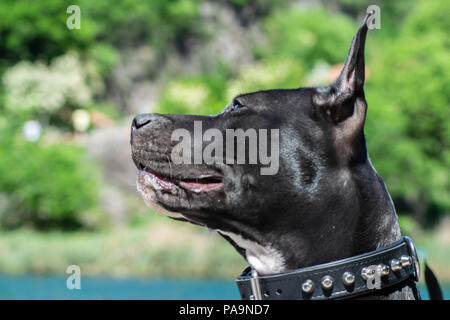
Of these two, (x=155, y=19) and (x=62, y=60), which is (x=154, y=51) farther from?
(x=62, y=60)

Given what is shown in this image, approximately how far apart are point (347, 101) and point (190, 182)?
0.75 m

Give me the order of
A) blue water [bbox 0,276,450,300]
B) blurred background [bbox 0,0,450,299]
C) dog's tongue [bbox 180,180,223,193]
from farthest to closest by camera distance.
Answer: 1. blurred background [bbox 0,0,450,299]
2. blue water [bbox 0,276,450,300]
3. dog's tongue [bbox 180,180,223,193]

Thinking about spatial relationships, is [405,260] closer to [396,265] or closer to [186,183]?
[396,265]

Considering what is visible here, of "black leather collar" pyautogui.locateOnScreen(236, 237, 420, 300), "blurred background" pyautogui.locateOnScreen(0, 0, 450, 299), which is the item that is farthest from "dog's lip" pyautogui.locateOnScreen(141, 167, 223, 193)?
"black leather collar" pyautogui.locateOnScreen(236, 237, 420, 300)

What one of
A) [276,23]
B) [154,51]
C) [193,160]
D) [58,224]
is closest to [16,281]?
[58,224]

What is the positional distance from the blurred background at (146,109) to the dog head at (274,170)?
1.56 feet

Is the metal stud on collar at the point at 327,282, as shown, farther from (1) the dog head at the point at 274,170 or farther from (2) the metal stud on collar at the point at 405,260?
(2) the metal stud on collar at the point at 405,260

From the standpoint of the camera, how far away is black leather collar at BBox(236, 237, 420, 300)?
8.02 ft

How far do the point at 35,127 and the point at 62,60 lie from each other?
9385 mm

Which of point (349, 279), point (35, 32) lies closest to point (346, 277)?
point (349, 279)

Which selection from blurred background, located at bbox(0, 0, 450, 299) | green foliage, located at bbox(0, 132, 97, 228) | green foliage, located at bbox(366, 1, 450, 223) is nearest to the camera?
blurred background, located at bbox(0, 0, 450, 299)

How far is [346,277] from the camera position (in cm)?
244

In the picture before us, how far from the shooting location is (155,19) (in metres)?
53.0

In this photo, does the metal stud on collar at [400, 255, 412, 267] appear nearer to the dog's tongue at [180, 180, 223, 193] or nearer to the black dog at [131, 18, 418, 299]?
the black dog at [131, 18, 418, 299]
